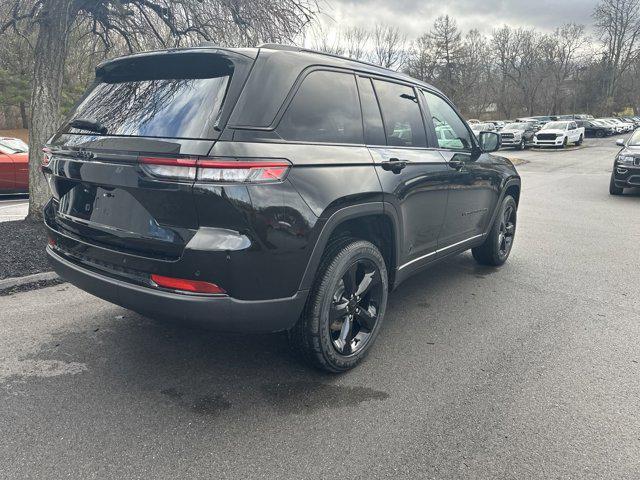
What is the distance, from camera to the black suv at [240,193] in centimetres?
239

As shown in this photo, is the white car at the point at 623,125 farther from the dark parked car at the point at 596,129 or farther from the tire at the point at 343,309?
the tire at the point at 343,309

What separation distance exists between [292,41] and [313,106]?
15.2 feet

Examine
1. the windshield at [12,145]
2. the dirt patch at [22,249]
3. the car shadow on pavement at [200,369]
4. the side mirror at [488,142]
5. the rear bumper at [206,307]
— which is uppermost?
the side mirror at [488,142]

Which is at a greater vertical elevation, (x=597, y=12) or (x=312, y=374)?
(x=597, y=12)

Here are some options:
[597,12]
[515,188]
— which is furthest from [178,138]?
[597,12]

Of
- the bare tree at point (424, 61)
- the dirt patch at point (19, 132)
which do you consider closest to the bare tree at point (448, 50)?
the bare tree at point (424, 61)

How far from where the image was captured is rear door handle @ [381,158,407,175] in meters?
3.24

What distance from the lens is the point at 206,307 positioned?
2.44 m

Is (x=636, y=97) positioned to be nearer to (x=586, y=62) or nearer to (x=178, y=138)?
(x=586, y=62)

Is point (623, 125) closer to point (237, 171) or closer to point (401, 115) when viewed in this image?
point (401, 115)

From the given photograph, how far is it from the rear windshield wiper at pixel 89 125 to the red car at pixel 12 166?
8713 millimetres

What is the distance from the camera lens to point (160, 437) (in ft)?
8.04

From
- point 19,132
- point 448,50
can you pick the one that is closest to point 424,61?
point 448,50

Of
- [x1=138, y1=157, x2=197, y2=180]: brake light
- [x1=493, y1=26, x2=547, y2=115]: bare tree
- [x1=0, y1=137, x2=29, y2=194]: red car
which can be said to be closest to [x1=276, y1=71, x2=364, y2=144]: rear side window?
[x1=138, y1=157, x2=197, y2=180]: brake light
